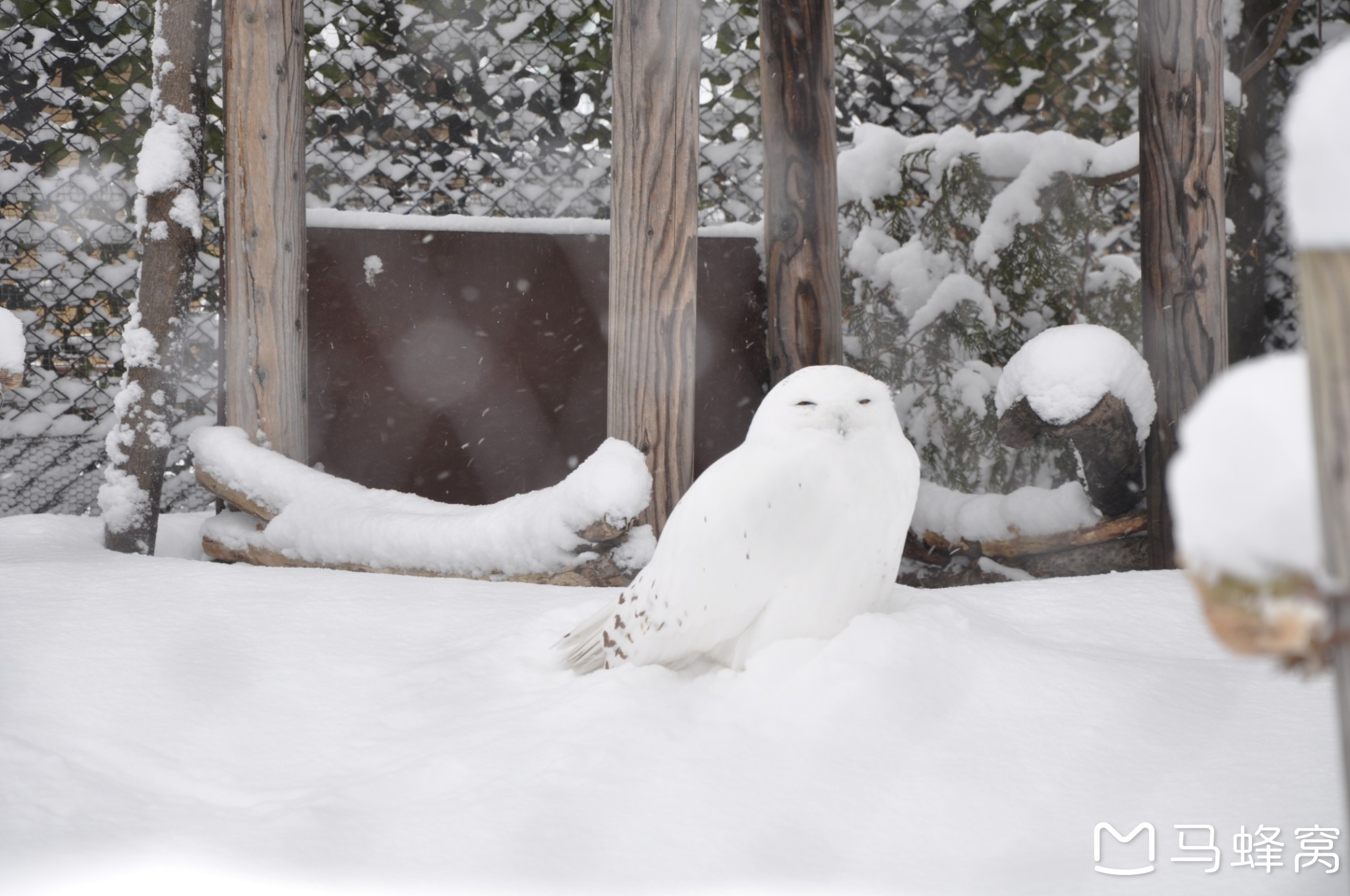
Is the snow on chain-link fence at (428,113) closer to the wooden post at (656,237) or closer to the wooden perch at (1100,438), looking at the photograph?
the wooden post at (656,237)

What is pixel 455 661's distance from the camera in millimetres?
1867

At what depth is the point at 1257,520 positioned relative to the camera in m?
0.54

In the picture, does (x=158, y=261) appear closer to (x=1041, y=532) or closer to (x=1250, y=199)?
(x=1041, y=532)

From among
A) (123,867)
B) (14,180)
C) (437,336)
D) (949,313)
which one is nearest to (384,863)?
(123,867)

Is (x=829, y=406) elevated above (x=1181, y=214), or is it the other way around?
(x=1181, y=214)

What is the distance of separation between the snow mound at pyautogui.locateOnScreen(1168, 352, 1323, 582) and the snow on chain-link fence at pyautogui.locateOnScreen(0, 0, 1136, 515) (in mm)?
3640

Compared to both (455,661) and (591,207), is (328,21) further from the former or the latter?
(455,661)

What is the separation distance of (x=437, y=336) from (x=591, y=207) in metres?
0.97

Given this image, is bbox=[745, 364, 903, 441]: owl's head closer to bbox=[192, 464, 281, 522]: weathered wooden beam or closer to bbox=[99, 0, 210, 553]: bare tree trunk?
bbox=[192, 464, 281, 522]: weathered wooden beam

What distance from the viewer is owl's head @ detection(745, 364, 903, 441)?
167cm

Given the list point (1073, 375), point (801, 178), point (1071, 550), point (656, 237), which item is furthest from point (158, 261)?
point (1071, 550)

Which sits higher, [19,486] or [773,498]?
[773,498]

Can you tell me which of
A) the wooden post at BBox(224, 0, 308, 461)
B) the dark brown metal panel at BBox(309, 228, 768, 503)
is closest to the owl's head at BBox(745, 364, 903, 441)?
the wooden post at BBox(224, 0, 308, 461)

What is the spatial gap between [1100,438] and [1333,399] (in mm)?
1987
